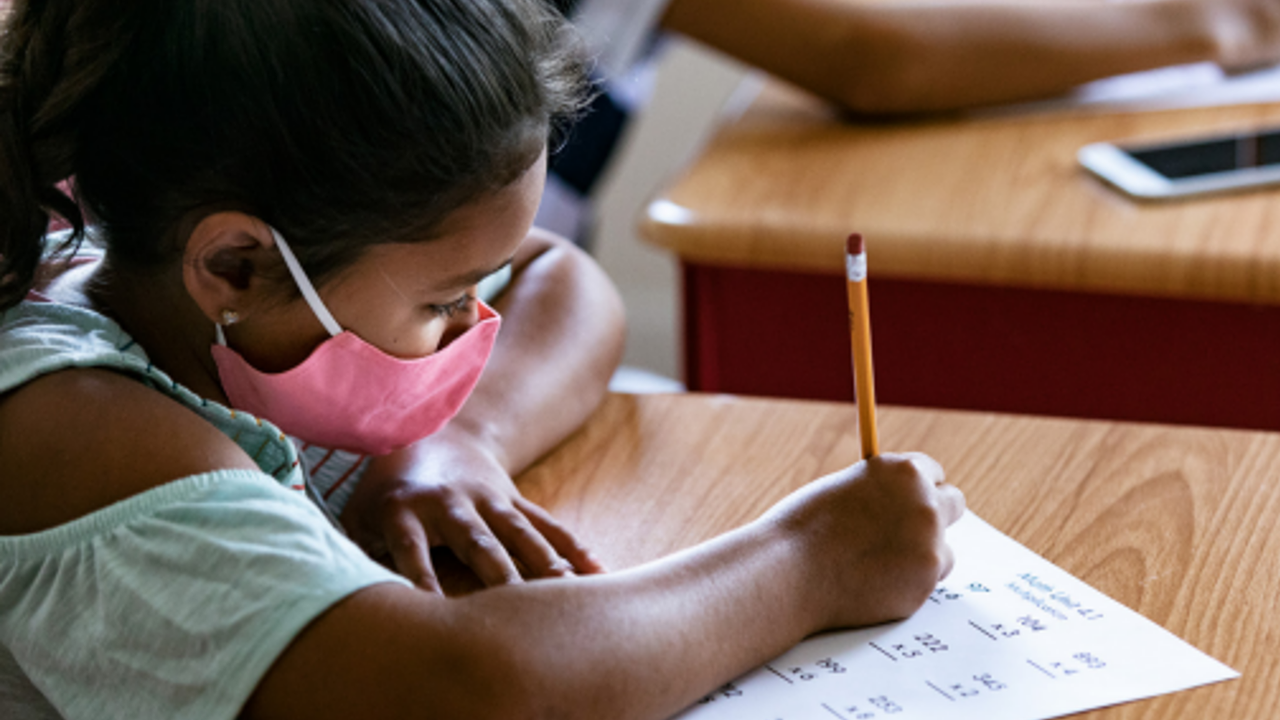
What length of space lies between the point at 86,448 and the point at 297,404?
178 mm

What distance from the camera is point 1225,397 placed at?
115 centimetres

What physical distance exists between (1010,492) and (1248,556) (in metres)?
0.13

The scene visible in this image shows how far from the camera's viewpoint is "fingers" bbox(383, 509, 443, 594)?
2.37ft

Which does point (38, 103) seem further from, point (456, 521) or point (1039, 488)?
point (1039, 488)

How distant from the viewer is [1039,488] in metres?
0.80

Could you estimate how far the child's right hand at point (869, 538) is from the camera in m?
0.65

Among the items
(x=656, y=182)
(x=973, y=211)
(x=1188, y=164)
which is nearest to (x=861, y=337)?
(x=973, y=211)

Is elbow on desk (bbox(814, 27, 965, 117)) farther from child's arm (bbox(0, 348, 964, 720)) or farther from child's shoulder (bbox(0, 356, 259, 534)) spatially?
child's shoulder (bbox(0, 356, 259, 534))

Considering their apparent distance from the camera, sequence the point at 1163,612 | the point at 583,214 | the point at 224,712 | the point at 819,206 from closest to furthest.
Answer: the point at 224,712, the point at 1163,612, the point at 819,206, the point at 583,214

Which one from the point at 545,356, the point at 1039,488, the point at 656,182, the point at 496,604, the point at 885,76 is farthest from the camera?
the point at 656,182

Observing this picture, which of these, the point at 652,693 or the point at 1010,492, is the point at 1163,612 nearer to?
the point at 1010,492

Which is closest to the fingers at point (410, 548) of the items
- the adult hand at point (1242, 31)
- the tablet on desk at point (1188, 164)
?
the tablet on desk at point (1188, 164)

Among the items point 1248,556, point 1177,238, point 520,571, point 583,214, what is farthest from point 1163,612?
point 583,214

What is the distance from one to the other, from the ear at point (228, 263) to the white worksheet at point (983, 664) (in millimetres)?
294
